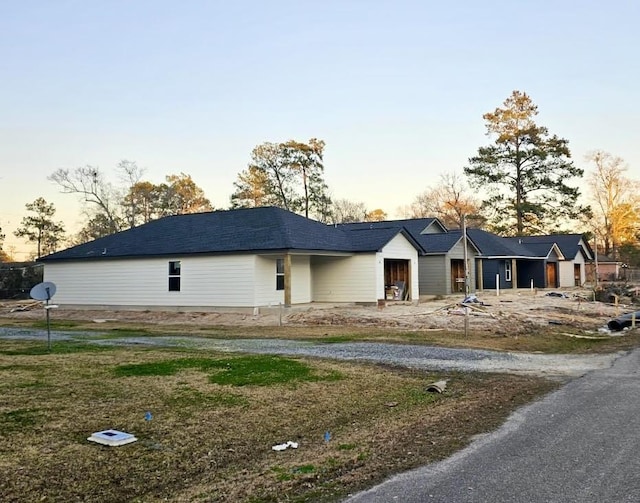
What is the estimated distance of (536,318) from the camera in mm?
21438

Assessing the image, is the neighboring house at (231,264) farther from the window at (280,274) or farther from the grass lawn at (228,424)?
the grass lawn at (228,424)

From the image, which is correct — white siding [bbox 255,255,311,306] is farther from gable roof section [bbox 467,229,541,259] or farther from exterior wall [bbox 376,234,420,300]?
gable roof section [bbox 467,229,541,259]

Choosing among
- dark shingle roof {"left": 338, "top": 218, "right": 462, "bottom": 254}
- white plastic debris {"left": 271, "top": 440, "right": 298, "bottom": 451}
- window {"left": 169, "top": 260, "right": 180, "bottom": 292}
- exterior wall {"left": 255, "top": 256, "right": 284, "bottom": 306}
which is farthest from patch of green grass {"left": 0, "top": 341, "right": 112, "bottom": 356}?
dark shingle roof {"left": 338, "top": 218, "right": 462, "bottom": 254}

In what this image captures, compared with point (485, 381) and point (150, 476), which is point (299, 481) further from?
point (485, 381)

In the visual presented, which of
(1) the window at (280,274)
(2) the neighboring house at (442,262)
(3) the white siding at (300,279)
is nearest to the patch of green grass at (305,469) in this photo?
(1) the window at (280,274)

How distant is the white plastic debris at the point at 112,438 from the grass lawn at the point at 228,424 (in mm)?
85

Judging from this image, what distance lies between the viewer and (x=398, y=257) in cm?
2875

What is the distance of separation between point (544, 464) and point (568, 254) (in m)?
45.2

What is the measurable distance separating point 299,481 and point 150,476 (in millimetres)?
1364

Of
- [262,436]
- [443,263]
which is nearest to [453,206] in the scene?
[443,263]

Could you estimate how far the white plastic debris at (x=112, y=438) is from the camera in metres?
6.16

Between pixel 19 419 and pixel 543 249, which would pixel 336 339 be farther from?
pixel 543 249

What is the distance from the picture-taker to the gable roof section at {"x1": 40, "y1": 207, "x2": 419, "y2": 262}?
80.7ft

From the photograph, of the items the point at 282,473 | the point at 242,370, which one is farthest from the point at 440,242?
the point at 282,473
